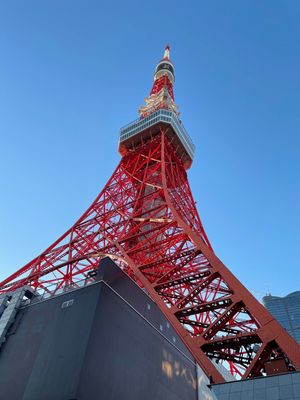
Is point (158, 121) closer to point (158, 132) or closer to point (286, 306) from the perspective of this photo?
point (158, 132)

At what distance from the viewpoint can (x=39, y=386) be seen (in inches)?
353

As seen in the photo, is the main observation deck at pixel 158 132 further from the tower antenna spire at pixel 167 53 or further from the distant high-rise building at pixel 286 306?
the distant high-rise building at pixel 286 306

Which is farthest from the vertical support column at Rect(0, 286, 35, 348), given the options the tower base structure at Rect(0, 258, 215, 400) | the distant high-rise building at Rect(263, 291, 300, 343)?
the distant high-rise building at Rect(263, 291, 300, 343)

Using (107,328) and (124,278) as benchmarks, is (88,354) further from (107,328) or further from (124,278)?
(124,278)

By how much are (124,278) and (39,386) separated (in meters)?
4.27

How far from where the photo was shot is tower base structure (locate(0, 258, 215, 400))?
8812 millimetres

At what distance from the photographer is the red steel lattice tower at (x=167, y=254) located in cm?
1009

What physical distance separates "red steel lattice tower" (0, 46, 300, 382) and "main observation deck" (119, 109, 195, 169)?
0.08m

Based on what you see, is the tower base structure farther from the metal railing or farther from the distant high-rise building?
the distant high-rise building

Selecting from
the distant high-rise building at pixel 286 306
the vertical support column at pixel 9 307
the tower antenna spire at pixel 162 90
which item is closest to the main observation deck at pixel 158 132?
the tower antenna spire at pixel 162 90

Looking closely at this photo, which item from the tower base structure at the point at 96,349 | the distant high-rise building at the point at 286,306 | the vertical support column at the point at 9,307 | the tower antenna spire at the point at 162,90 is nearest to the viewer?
the tower base structure at the point at 96,349

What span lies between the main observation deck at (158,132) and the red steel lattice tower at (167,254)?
0.08 metres

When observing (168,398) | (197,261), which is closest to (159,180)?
(197,261)

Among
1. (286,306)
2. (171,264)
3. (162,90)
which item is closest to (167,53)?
(162,90)
